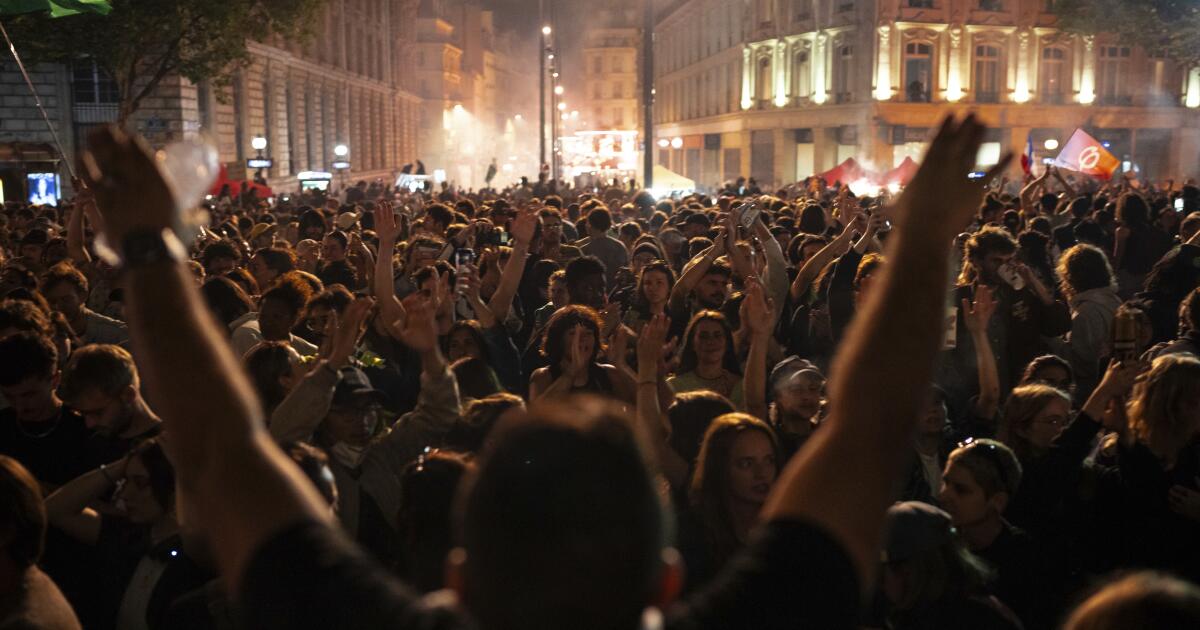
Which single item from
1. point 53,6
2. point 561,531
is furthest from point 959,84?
point 561,531

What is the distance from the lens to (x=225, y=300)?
272 inches

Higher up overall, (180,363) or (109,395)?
(180,363)

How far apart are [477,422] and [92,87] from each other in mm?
38935

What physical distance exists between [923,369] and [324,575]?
97 cm

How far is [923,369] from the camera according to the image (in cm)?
188

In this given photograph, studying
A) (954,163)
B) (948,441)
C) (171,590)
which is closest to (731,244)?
(948,441)

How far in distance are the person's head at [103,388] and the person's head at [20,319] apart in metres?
1.23

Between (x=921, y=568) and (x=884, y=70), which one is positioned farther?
(x=884, y=70)

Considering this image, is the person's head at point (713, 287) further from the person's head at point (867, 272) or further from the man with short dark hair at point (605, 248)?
the man with short dark hair at point (605, 248)

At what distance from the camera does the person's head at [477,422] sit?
13.4ft

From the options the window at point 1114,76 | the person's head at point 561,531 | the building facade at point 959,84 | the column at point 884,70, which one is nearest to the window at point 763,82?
the building facade at point 959,84

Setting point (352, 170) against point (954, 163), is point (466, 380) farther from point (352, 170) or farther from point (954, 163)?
point (352, 170)

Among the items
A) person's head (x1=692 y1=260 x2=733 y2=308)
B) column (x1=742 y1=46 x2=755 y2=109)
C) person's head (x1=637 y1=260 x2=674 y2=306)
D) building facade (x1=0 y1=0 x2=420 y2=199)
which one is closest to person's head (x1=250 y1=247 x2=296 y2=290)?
person's head (x1=637 y1=260 x2=674 y2=306)

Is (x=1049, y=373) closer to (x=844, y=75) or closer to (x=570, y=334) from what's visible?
(x=570, y=334)
